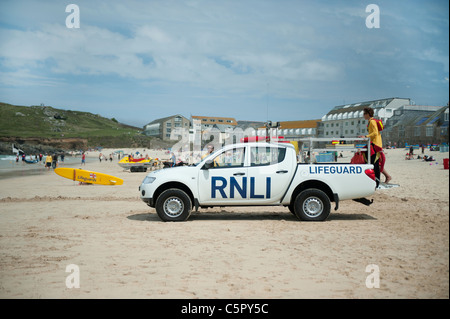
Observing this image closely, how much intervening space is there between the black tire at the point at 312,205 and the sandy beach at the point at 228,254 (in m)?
0.25

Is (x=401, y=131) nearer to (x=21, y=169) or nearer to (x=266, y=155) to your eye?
(x=21, y=169)

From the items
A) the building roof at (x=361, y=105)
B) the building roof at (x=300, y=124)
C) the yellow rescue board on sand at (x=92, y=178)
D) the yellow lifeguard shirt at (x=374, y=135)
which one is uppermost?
the building roof at (x=361, y=105)

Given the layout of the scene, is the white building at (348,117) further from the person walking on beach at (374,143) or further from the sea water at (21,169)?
the person walking on beach at (374,143)

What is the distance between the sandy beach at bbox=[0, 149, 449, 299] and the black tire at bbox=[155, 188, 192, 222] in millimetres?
259

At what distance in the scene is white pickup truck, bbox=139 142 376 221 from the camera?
902cm

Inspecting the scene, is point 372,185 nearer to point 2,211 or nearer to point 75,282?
point 75,282

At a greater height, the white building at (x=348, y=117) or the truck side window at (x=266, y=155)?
the white building at (x=348, y=117)

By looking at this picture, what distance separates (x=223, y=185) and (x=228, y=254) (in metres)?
3.10

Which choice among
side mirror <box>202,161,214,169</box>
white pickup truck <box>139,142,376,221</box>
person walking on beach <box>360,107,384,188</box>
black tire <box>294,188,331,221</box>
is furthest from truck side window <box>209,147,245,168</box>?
person walking on beach <box>360,107,384,188</box>

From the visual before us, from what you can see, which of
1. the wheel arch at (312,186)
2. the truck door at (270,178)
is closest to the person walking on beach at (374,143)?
the wheel arch at (312,186)

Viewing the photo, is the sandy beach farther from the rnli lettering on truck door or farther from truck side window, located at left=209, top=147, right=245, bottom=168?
truck side window, located at left=209, top=147, right=245, bottom=168

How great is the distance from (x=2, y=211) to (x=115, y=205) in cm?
330

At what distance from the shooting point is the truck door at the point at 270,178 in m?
9.03

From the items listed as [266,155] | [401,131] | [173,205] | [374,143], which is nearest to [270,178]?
[266,155]
